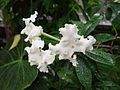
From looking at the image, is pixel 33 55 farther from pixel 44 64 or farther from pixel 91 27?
pixel 91 27

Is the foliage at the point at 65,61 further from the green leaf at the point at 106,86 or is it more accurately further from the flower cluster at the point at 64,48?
the flower cluster at the point at 64,48

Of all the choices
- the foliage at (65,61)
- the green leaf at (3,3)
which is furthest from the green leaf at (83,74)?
the green leaf at (3,3)

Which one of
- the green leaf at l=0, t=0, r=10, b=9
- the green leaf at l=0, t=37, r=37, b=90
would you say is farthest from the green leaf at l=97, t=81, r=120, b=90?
the green leaf at l=0, t=0, r=10, b=9

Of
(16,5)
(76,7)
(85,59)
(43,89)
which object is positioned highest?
(16,5)

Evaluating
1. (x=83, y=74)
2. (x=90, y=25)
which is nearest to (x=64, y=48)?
(x=83, y=74)

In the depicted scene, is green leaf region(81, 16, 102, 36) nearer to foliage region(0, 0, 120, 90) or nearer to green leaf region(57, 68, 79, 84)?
foliage region(0, 0, 120, 90)

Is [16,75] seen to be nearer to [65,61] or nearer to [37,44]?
[65,61]

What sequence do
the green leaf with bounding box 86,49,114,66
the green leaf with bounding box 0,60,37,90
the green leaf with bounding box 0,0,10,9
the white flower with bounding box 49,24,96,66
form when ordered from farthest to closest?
the green leaf with bounding box 0,0,10,9 < the green leaf with bounding box 0,60,37,90 < the green leaf with bounding box 86,49,114,66 < the white flower with bounding box 49,24,96,66

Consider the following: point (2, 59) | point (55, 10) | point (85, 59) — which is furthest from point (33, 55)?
point (55, 10)
